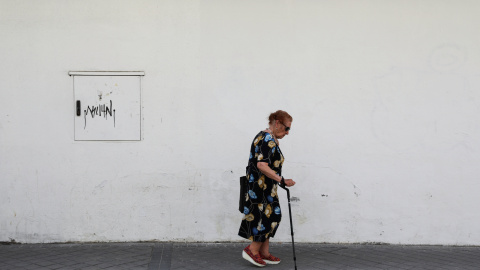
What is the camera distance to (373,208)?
7.38 meters

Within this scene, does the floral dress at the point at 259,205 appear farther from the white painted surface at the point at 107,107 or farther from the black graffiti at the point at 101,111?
the black graffiti at the point at 101,111

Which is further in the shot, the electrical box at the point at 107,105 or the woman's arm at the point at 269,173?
the electrical box at the point at 107,105

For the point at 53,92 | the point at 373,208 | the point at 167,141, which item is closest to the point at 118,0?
the point at 53,92

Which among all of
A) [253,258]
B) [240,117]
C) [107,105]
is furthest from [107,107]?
[253,258]

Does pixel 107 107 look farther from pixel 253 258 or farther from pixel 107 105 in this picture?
pixel 253 258

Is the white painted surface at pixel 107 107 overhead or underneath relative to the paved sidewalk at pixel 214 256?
overhead

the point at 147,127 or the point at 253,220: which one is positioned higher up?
the point at 147,127

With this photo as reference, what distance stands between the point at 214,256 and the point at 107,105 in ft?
7.22

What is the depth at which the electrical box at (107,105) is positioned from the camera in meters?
7.17

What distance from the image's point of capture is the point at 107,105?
23.6 ft

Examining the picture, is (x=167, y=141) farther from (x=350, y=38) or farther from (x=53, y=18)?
(x=350, y=38)

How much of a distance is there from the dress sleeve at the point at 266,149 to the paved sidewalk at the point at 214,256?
1.20m

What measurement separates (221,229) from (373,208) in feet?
6.18

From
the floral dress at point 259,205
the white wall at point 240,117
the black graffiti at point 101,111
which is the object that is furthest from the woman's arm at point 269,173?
the black graffiti at point 101,111
